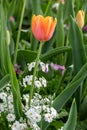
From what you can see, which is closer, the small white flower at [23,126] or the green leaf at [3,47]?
the small white flower at [23,126]

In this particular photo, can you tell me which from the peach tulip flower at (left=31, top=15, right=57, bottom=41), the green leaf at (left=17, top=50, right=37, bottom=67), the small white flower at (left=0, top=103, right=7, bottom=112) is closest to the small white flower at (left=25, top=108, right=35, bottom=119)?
the small white flower at (left=0, top=103, right=7, bottom=112)

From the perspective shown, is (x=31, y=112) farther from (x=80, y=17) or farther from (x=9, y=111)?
(x=80, y=17)

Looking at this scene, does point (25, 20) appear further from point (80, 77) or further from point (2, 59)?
point (80, 77)

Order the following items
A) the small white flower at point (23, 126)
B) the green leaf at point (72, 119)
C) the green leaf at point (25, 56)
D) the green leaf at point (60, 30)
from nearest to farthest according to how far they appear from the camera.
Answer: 1. the green leaf at point (72, 119)
2. the small white flower at point (23, 126)
3. the green leaf at point (25, 56)
4. the green leaf at point (60, 30)

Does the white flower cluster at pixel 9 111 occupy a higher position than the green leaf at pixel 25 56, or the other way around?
the green leaf at pixel 25 56

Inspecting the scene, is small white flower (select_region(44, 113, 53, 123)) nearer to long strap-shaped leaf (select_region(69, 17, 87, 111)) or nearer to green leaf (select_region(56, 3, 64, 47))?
long strap-shaped leaf (select_region(69, 17, 87, 111))

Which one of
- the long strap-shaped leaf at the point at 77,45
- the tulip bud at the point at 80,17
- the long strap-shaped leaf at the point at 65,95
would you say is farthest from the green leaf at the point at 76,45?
the long strap-shaped leaf at the point at 65,95

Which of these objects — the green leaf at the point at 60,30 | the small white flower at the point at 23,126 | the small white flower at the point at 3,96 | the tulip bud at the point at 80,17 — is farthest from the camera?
the green leaf at the point at 60,30

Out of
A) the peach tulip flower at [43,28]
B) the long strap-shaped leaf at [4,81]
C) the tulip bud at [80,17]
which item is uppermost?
the peach tulip flower at [43,28]

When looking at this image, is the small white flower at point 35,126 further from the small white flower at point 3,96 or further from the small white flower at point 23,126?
the small white flower at point 3,96

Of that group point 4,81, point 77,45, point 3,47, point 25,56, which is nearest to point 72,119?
point 4,81

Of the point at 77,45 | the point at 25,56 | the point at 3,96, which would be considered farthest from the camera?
the point at 25,56
